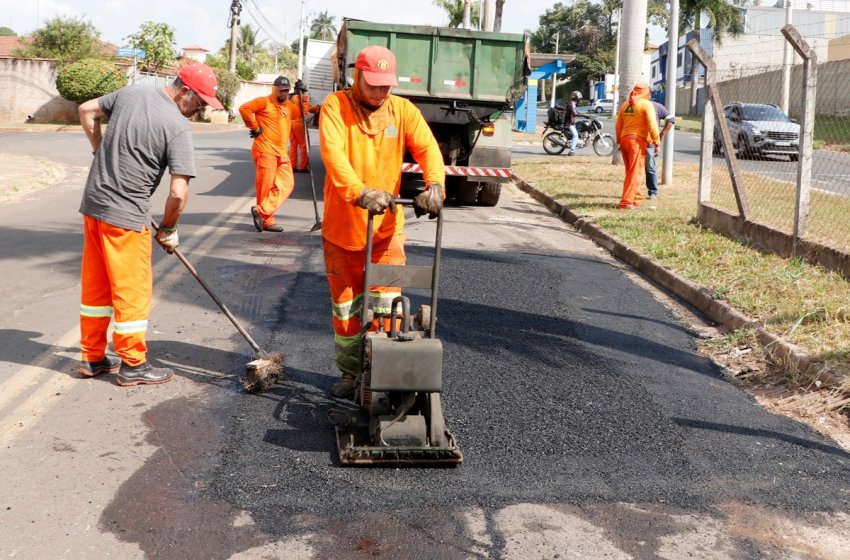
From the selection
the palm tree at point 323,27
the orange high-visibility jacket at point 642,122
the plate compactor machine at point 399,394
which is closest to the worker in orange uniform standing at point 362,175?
the plate compactor machine at point 399,394

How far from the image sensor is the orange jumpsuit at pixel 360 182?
4637 mm

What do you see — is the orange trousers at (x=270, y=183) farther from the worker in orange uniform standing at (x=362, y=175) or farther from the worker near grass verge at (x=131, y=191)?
the worker in orange uniform standing at (x=362, y=175)

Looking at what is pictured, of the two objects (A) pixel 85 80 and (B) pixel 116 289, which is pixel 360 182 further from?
(A) pixel 85 80

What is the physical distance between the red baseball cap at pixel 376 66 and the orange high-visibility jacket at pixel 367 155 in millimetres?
230

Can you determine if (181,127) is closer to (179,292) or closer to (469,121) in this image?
(179,292)

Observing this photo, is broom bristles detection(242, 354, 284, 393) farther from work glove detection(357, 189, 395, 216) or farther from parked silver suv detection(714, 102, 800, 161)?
parked silver suv detection(714, 102, 800, 161)

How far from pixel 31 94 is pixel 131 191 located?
3482 centimetres

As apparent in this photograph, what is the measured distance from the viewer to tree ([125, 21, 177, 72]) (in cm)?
4097

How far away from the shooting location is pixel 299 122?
13703 mm

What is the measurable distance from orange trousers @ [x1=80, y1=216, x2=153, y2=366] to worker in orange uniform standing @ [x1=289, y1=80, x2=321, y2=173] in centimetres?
627

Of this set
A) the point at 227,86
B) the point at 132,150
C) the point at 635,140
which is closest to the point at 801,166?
the point at 635,140

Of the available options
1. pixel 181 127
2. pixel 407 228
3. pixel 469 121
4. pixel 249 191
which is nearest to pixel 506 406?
pixel 181 127

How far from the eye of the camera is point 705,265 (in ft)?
29.2

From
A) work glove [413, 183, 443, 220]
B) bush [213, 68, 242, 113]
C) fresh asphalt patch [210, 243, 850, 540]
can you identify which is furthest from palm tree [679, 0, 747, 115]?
work glove [413, 183, 443, 220]
